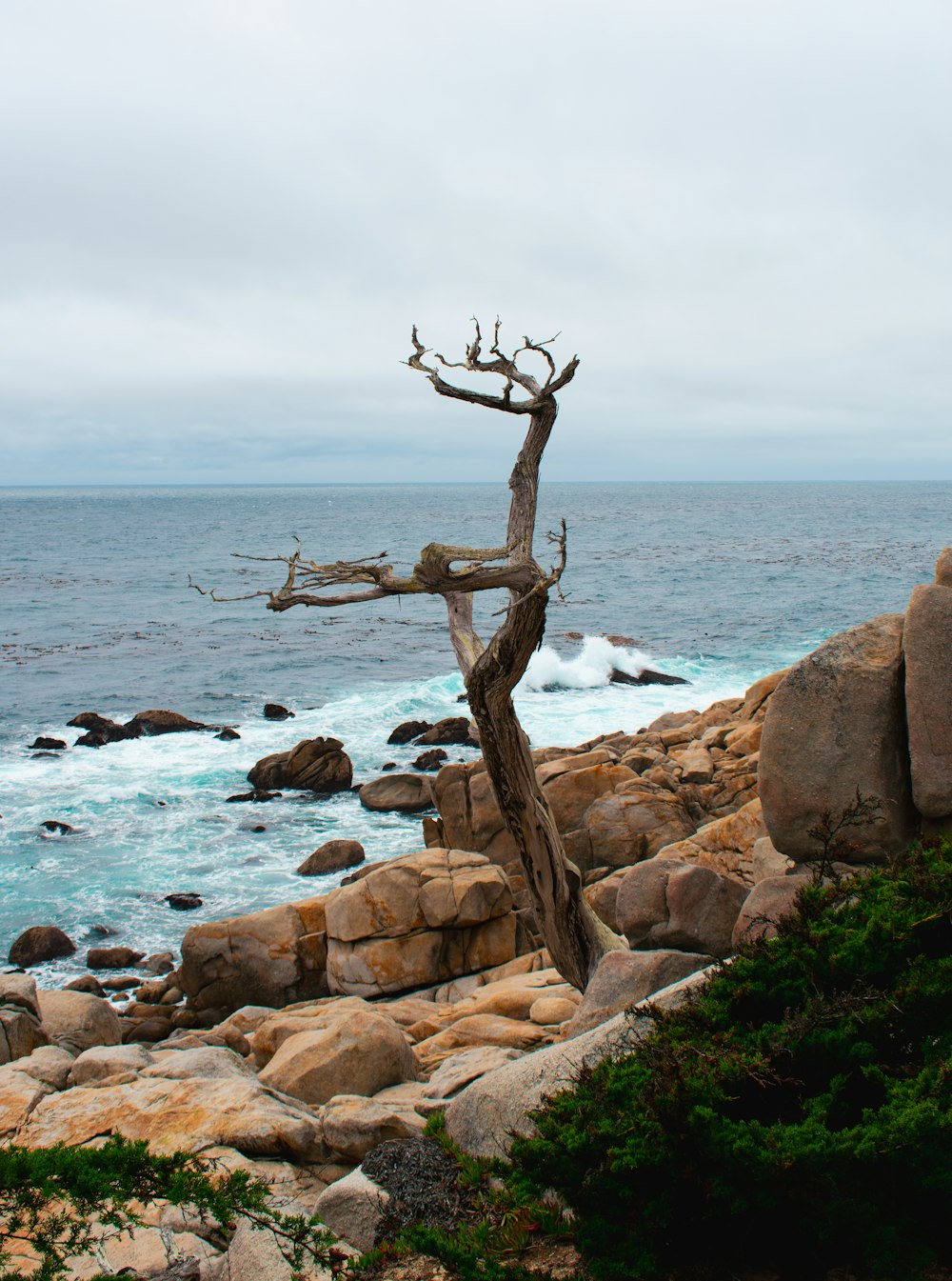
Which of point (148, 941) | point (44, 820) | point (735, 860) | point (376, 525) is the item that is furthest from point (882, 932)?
point (376, 525)

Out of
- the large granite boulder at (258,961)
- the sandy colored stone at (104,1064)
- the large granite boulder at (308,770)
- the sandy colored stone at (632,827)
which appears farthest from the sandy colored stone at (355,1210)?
the large granite boulder at (308,770)

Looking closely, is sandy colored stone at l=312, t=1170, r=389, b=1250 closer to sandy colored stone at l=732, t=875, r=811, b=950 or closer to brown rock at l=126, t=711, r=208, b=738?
sandy colored stone at l=732, t=875, r=811, b=950

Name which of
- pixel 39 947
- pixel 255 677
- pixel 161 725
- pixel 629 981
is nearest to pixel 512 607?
pixel 629 981

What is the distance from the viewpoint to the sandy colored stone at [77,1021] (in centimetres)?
1336

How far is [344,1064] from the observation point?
986 cm

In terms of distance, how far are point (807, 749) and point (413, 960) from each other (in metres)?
7.11

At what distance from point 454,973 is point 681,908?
4.93 metres

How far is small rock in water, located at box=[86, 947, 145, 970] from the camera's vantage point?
17.9 m

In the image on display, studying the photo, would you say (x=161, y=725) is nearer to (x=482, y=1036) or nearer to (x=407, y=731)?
(x=407, y=731)

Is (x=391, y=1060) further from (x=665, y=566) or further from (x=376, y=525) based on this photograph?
(x=376, y=525)

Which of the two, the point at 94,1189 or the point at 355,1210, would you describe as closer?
the point at 94,1189

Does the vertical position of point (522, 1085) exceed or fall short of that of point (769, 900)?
it falls short

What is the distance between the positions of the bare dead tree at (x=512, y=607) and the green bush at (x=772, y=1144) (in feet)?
14.7

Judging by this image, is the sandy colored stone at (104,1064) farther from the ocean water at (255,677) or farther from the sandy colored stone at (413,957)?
the ocean water at (255,677)
